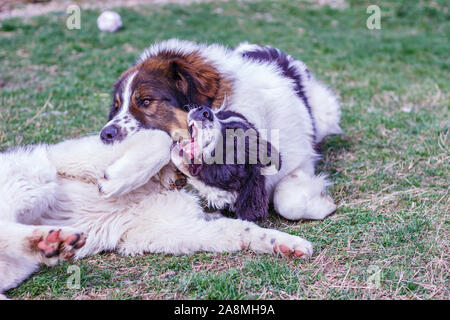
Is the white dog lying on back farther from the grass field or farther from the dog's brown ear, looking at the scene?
the dog's brown ear

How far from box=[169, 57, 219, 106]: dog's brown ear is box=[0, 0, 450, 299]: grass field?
104 cm

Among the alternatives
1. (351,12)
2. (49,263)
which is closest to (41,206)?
(49,263)

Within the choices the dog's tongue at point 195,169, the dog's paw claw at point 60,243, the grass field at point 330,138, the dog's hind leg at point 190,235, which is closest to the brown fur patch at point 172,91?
the dog's tongue at point 195,169

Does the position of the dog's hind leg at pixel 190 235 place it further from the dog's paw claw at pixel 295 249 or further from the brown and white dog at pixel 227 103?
the brown and white dog at pixel 227 103

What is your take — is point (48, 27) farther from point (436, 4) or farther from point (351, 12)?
point (436, 4)

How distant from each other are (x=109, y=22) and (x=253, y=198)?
682cm

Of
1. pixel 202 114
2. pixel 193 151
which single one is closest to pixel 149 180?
pixel 193 151

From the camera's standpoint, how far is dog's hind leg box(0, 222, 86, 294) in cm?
250

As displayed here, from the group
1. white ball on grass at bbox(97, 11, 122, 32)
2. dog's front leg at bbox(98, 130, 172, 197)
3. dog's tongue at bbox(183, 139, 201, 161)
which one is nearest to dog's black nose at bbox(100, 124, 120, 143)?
dog's front leg at bbox(98, 130, 172, 197)

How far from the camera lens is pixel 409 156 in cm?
421

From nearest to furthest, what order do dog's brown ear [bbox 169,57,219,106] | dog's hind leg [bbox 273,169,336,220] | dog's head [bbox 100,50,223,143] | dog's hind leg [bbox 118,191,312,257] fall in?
dog's hind leg [bbox 118,191,312,257]
dog's hind leg [bbox 273,169,336,220]
dog's head [bbox 100,50,223,143]
dog's brown ear [bbox 169,57,219,106]

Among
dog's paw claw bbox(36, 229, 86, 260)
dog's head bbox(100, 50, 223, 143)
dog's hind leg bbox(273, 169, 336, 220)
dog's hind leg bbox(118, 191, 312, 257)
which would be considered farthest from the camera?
dog's head bbox(100, 50, 223, 143)

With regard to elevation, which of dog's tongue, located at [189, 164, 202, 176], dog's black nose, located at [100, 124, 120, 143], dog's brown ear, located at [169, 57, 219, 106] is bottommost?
dog's tongue, located at [189, 164, 202, 176]

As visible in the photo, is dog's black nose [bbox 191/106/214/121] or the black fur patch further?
the black fur patch
